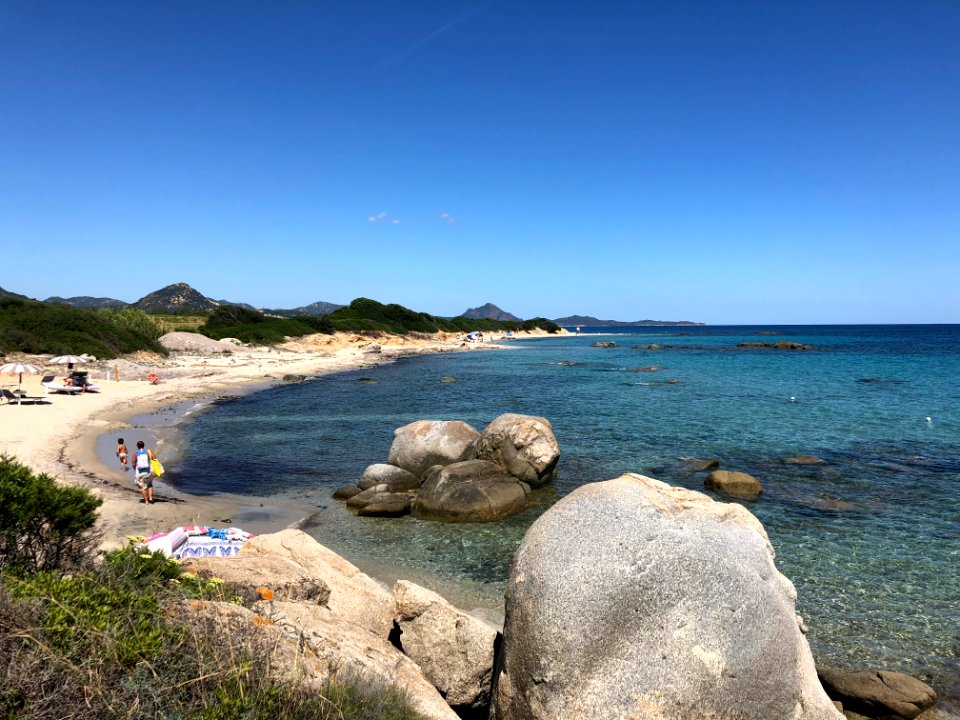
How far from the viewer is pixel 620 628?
5879 millimetres

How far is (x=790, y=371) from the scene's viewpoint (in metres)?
56.4

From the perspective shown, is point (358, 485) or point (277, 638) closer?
point (277, 638)

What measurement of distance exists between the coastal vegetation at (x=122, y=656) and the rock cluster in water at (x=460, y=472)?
1010 cm

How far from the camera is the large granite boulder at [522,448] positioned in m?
17.8

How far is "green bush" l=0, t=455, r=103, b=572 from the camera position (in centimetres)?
563

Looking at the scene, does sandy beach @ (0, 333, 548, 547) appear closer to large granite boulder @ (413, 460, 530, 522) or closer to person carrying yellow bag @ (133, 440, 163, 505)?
person carrying yellow bag @ (133, 440, 163, 505)

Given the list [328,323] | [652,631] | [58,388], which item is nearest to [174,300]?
[328,323]

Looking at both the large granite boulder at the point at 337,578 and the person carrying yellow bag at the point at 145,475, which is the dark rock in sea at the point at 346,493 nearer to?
the person carrying yellow bag at the point at 145,475

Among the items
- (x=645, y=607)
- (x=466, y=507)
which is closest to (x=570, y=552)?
(x=645, y=607)

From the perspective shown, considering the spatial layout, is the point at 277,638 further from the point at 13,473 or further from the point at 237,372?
the point at 237,372

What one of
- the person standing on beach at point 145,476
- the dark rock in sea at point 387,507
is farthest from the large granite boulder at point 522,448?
the person standing on beach at point 145,476

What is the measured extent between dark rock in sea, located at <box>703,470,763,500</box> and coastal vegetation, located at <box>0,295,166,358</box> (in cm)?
4864

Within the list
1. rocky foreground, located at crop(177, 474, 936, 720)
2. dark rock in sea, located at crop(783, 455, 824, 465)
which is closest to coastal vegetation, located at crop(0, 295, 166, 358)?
rocky foreground, located at crop(177, 474, 936, 720)

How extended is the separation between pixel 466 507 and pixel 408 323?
108714 mm
